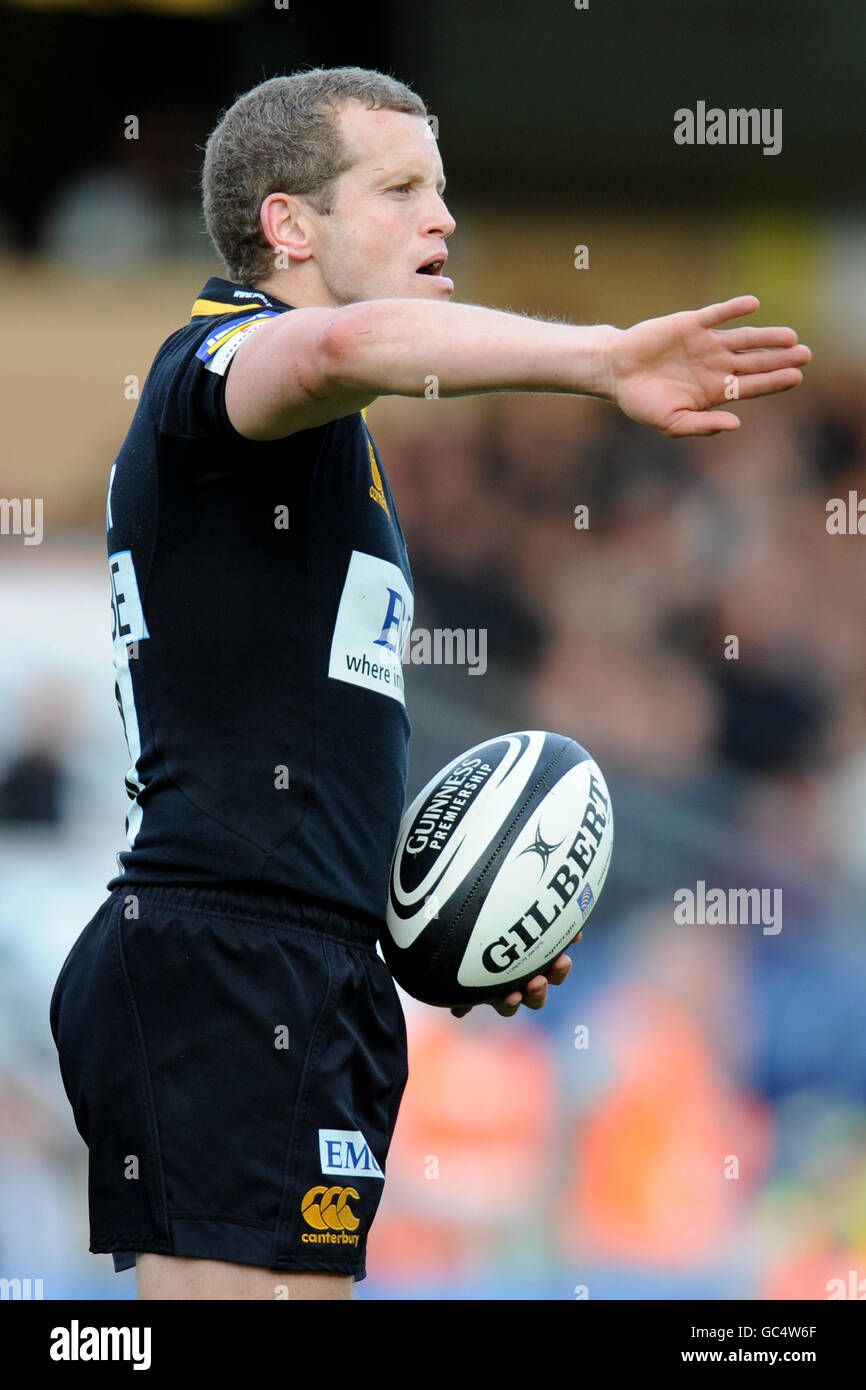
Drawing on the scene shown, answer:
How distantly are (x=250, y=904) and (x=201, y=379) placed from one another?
808mm

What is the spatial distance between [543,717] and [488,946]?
16.2 feet

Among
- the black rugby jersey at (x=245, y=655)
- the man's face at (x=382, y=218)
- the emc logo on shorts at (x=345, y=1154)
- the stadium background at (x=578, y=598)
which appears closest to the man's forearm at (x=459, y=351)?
the black rugby jersey at (x=245, y=655)

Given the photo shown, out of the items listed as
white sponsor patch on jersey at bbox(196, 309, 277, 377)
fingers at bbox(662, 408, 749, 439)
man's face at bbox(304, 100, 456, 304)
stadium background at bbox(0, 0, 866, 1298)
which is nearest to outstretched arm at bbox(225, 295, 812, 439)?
fingers at bbox(662, 408, 749, 439)

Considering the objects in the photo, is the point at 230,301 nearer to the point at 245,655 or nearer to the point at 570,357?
the point at 245,655

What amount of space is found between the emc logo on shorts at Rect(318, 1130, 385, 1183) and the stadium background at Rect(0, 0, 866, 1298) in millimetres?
3256

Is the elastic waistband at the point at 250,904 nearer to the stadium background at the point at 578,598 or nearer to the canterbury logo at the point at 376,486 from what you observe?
the canterbury logo at the point at 376,486

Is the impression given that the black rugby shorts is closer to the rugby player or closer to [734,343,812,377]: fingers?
the rugby player

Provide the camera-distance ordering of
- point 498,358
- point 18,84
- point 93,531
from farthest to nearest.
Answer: point 18,84, point 93,531, point 498,358

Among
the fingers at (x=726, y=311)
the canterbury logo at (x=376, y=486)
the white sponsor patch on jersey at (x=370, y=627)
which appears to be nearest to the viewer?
the fingers at (x=726, y=311)

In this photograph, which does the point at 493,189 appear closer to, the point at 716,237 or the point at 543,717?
the point at 716,237

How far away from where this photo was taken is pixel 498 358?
2.12 meters

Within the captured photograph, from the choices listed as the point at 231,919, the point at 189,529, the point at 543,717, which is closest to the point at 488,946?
the point at 231,919

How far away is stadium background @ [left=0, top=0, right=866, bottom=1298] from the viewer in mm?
5898

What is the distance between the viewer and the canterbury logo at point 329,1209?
8.13ft
